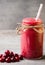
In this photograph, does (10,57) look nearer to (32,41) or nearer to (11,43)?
(32,41)

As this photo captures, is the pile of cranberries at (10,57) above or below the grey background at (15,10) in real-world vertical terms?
below

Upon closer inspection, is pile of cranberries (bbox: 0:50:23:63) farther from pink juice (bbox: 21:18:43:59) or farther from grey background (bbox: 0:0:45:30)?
grey background (bbox: 0:0:45:30)

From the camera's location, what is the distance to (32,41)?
1086 millimetres

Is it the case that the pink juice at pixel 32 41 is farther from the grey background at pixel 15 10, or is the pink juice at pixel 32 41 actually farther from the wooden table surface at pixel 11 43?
the grey background at pixel 15 10

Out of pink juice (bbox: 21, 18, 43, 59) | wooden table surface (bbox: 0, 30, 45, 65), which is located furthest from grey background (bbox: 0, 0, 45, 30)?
pink juice (bbox: 21, 18, 43, 59)

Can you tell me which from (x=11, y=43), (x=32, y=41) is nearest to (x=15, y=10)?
(x=11, y=43)

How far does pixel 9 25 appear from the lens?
60.9 inches

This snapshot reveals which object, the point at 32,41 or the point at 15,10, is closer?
the point at 32,41

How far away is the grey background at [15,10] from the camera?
59.4 inches

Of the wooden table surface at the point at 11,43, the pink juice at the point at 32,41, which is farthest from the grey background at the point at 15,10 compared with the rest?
the pink juice at the point at 32,41

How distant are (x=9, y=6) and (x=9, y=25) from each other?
0.37 ft

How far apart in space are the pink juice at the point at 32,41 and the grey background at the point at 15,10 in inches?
17.2

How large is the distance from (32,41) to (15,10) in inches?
18.8

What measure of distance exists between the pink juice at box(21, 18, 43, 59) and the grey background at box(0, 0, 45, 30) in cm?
44
